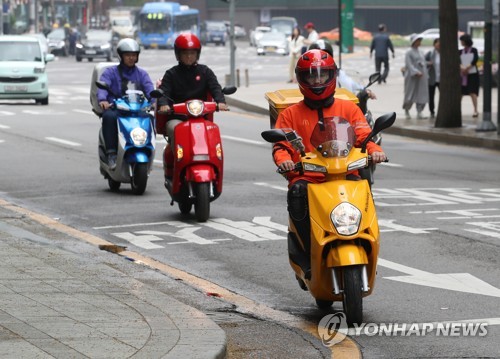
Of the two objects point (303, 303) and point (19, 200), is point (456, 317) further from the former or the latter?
point (19, 200)

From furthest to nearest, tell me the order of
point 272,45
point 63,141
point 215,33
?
1. point 215,33
2. point 272,45
3. point 63,141

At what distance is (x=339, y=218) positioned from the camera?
27.6ft

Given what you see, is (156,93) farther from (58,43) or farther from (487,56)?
(58,43)

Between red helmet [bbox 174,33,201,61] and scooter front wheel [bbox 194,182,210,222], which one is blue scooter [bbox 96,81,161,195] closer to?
red helmet [bbox 174,33,201,61]

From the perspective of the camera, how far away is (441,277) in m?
10.5

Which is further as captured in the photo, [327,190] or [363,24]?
[363,24]

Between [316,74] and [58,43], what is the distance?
240ft

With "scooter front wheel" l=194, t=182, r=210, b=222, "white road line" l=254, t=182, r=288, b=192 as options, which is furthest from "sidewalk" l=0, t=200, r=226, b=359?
"white road line" l=254, t=182, r=288, b=192

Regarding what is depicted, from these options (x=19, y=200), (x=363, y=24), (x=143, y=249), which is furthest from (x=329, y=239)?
(x=363, y=24)

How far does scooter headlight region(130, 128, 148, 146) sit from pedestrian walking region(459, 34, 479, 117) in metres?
13.9

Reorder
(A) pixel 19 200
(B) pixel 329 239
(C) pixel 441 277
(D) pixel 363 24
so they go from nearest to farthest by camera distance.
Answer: (B) pixel 329 239
(C) pixel 441 277
(A) pixel 19 200
(D) pixel 363 24

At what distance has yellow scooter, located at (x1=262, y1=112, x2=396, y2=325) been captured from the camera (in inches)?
331

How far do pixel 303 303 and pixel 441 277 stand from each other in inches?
53.8

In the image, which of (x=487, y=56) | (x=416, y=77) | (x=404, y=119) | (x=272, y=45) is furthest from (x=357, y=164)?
(x=272, y=45)
